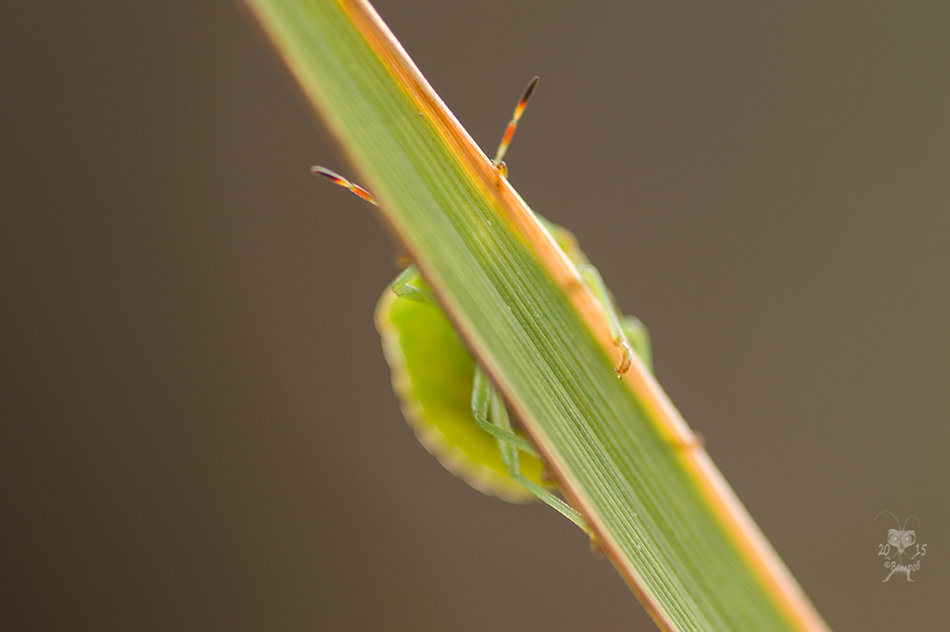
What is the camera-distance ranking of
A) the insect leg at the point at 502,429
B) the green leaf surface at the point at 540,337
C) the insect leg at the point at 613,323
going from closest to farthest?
the green leaf surface at the point at 540,337, the insect leg at the point at 613,323, the insect leg at the point at 502,429

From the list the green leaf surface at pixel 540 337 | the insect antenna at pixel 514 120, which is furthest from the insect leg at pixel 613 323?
the insect antenna at pixel 514 120

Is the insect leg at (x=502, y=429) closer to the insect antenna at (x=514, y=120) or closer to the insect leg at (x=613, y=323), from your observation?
the insect leg at (x=613, y=323)

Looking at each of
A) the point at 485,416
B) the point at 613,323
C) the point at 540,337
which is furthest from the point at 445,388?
the point at 540,337

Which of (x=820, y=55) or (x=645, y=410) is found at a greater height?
(x=820, y=55)

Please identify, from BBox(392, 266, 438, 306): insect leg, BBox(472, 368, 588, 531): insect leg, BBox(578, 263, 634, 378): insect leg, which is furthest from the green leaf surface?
BBox(392, 266, 438, 306): insect leg

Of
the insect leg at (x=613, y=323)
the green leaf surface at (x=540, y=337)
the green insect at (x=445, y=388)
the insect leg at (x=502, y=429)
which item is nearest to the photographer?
the green leaf surface at (x=540, y=337)

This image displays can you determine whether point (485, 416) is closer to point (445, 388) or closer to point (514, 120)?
point (445, 388)

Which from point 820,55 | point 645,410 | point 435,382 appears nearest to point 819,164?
point 820,55

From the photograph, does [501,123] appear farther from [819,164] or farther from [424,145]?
[424,145]

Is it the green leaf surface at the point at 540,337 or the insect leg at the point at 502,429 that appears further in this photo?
the insect leg at the point at 502,429
